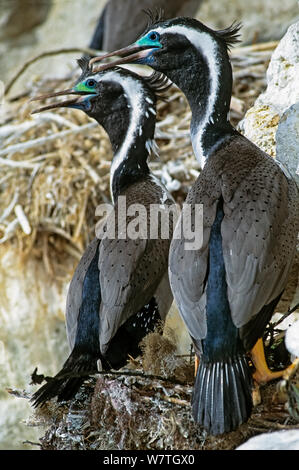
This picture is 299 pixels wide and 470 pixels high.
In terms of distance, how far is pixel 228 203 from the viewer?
2240 mm

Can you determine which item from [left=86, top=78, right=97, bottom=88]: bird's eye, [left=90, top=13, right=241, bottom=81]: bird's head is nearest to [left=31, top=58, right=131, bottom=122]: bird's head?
[left=86, top=78, right=97, bottom=88]: bird's eye

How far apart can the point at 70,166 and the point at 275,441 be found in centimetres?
229

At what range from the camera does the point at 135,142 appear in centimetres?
288

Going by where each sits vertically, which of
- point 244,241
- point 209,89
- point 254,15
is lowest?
point 244,241

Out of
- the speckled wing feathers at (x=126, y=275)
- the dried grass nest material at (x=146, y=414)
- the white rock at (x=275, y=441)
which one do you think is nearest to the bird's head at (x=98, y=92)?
the speckled wing feathers at (x=126, y=275)

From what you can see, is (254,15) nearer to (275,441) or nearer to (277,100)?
(277,100)

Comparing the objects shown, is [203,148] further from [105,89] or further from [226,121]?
[105,89]

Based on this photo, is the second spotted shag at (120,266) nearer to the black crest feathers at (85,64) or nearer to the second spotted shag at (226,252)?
the black crest feathers at (85,64)

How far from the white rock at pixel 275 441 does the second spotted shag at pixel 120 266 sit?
54cm

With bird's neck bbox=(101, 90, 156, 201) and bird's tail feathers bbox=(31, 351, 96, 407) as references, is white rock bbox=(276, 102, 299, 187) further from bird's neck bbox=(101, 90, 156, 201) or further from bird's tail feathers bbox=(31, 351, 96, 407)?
bird's tail feathers bbox=(31, 351, 96, 407)

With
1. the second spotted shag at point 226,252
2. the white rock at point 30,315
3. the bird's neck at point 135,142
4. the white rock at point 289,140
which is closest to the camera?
the second spotted shag at point 226,252

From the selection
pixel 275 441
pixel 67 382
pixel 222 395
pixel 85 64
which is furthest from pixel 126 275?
pixel 85 64

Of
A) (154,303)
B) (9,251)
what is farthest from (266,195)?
(9,251)

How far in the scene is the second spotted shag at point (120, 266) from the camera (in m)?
2.44
